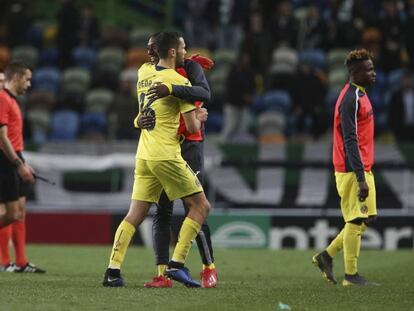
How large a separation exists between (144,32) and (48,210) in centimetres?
648

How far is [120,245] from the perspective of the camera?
11.0 meters

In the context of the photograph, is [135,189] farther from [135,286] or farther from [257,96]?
[257,96]

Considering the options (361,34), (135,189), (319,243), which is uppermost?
(361,34)

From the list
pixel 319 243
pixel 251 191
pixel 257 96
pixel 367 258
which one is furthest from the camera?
pixel 257 96

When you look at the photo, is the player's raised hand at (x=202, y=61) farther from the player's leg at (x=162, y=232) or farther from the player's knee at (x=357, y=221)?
the player's knee at (x=357, y=221)

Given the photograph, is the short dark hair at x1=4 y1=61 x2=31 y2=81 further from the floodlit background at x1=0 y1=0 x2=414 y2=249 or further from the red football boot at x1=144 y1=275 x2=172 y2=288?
the floodlit background at x1=0 y1=0 x2=414 y2=249

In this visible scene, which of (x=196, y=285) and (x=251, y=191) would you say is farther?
(x=251, y=191)

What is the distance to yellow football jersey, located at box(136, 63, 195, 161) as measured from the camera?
436 inches

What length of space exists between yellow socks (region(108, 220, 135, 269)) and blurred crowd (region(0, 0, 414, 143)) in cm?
1118

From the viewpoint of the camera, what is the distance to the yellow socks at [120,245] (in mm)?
11039

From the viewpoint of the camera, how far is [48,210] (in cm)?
2098

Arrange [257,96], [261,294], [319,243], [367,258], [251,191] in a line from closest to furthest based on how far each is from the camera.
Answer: [261,294]
[367,258]
[319,243]
[251,191]
[257,96]

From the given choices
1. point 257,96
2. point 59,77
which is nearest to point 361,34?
point 257,96

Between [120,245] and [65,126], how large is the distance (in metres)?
12.4
